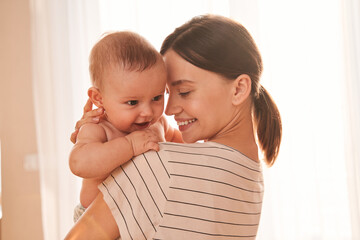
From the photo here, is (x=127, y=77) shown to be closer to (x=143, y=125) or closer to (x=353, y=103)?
(x=143, y=125)

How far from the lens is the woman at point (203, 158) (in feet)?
3.21

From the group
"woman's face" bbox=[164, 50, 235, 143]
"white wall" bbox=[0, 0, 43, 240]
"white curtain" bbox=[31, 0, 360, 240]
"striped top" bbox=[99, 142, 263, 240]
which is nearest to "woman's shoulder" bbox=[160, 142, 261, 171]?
"striped top" bbox=[99, 142, 263, 240]

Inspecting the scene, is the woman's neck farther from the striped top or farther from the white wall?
the white wall

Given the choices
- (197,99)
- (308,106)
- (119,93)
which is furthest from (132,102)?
(308,106)

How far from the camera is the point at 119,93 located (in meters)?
1.20

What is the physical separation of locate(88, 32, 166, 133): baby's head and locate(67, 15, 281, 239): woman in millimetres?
70

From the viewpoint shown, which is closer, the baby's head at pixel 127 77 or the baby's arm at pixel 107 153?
the baby's arm at pixel 107 153

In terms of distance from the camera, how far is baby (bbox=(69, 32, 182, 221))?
1.13 meters

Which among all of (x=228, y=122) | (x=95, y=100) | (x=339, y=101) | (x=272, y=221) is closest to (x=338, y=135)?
(x=339, y=101)

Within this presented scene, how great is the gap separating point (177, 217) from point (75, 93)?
92.5 inches

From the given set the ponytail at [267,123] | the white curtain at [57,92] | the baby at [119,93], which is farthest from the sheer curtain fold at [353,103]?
the white curtain at [57,92]

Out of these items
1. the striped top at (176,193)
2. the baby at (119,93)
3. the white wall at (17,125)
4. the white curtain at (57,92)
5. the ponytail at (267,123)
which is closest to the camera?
the striped top at (176,193)

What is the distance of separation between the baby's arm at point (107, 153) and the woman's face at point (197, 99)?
197mm

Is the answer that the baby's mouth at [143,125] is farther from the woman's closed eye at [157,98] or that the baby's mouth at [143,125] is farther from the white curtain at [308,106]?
the white curtain at [308,106]
